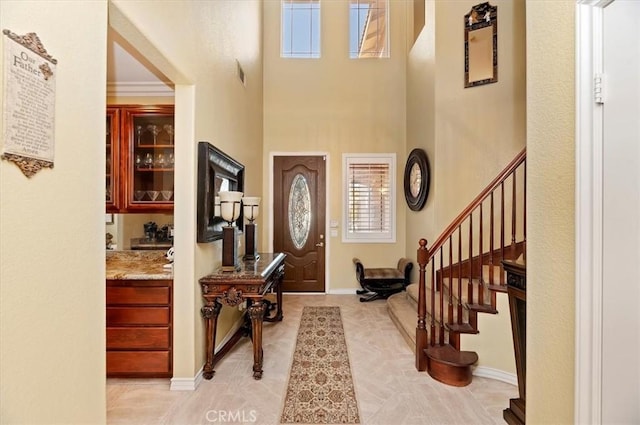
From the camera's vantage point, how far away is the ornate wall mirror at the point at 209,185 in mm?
2543

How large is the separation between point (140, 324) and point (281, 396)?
1.25 meters

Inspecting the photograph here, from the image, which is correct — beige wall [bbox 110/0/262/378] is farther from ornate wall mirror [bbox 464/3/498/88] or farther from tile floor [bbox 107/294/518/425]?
ornate wall mirror [bbox 464/3/498/88]

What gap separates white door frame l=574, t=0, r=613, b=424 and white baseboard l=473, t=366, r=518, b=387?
1.88 m

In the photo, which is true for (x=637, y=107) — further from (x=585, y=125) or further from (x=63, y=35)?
(x=63, y=35)

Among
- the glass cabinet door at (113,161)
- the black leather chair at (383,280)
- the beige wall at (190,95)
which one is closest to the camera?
the beige wall at (190,95)

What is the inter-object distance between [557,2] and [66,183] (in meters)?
1.97

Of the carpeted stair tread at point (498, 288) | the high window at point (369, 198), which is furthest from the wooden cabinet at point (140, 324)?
the high window at point (369, 198)

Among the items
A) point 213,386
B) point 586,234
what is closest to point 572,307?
point 586,234

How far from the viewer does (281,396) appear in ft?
7.89

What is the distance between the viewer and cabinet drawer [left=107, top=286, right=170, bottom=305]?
248 centimetres

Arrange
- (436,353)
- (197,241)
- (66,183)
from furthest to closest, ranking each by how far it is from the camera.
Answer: (436,353), (197,241), (66,183)

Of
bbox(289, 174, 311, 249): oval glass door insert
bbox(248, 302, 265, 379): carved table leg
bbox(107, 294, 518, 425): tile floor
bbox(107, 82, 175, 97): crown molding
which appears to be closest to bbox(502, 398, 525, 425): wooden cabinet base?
bbox(107, 294, 518, 425): tile floor

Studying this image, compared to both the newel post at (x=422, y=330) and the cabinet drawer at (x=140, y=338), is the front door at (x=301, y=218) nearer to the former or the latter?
the newel post at (x=422, y=330)

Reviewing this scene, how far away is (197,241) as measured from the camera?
2.51 meters
